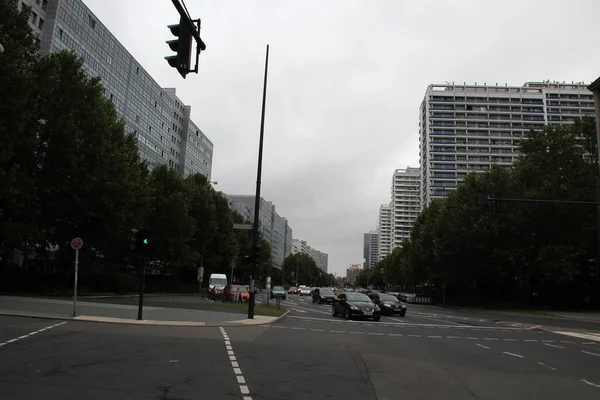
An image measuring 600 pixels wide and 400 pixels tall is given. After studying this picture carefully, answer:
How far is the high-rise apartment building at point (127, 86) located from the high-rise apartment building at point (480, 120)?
2875 inches

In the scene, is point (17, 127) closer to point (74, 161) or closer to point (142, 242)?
point (74, 161)

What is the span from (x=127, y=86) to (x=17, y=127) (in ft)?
181

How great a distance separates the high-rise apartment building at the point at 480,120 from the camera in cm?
14000

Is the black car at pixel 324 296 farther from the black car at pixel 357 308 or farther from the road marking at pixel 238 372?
the road marking at pixel 238 372

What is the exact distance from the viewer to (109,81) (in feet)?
221

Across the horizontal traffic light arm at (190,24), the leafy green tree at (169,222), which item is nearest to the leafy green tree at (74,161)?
the leafy green tree at (169,222)

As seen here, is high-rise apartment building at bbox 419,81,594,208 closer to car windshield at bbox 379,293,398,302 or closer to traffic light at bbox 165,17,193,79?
car windshield at bbox 379,293,398,302

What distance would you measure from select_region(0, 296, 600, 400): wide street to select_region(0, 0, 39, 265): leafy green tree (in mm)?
10812

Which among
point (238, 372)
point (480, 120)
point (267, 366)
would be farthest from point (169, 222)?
point (480, 120)

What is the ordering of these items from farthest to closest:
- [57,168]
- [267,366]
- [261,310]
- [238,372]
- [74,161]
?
[57,168] < [74,161] < [261,310] < [267,366] < [238,372]

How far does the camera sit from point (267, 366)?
952cm

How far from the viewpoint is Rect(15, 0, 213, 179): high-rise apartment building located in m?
55.8

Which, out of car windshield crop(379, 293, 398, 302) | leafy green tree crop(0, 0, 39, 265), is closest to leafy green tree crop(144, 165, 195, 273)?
leafy green tree crop(0, 0, 39, 265)

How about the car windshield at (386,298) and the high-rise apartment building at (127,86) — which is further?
the high-rise apartment building at (127,86)
